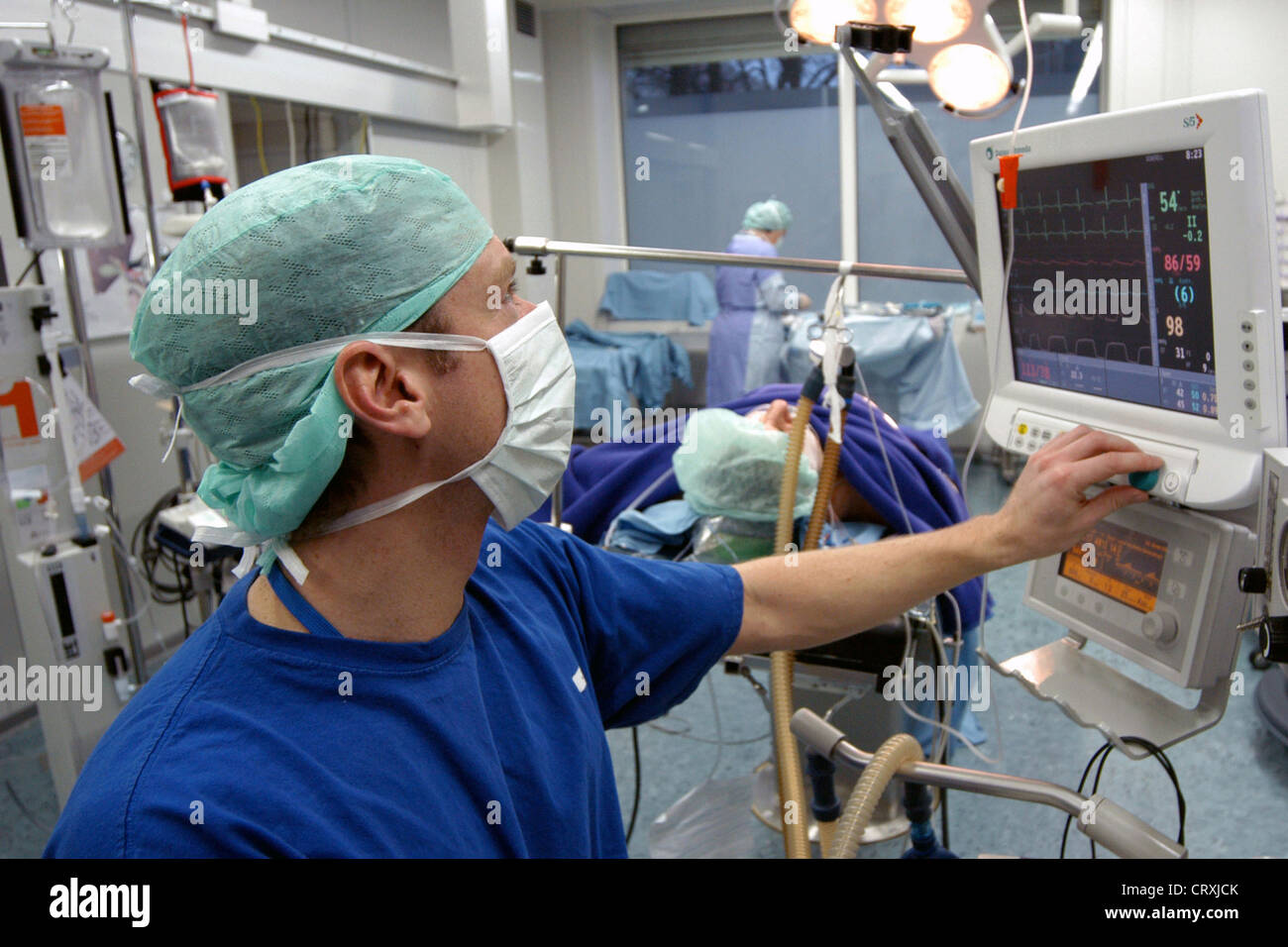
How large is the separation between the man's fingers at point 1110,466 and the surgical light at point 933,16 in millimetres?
560

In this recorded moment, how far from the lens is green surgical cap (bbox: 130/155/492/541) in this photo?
0.83m

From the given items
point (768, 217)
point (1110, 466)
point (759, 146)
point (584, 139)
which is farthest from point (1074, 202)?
point (584, 139)

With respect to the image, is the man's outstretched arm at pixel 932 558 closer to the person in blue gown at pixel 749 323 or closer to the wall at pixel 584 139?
the person in blue gown at pixel 749 323

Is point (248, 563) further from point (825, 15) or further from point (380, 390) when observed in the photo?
point (825, 15)

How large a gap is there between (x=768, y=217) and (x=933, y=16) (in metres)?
4.16

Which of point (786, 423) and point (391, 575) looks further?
point (786, 423)

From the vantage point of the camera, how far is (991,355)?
4.38 ft

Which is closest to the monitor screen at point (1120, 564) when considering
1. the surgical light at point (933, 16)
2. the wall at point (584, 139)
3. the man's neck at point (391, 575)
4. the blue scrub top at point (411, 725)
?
the blue scrub top at point (411, 725)

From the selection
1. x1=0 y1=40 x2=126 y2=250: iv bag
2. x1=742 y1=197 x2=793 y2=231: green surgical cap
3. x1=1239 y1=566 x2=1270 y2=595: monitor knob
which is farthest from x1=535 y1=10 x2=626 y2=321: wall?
x1=1239 y1=566 x2=1270 y2=595: monitor knob

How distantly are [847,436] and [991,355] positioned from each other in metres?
0.85

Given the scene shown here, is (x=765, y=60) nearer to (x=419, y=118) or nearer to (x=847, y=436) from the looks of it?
(x=419, y=118)

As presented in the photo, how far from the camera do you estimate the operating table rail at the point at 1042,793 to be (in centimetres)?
90

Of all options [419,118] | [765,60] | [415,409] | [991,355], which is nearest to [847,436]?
[991,355]

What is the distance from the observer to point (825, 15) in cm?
120
